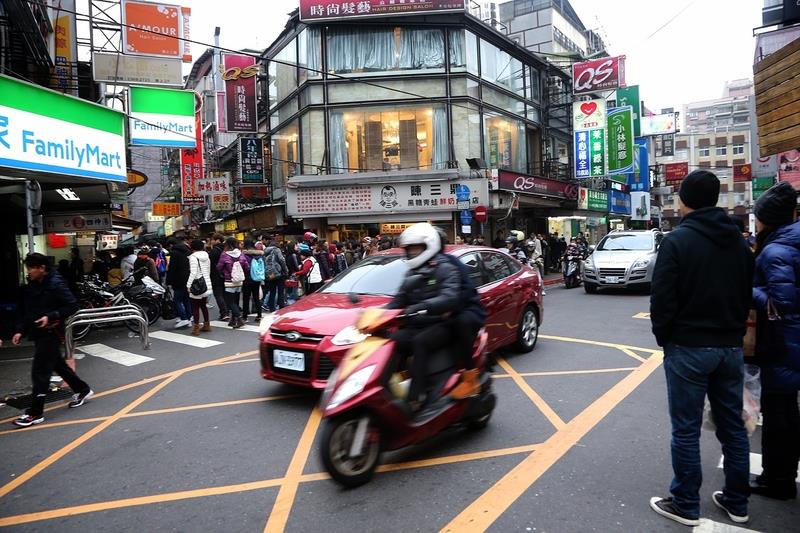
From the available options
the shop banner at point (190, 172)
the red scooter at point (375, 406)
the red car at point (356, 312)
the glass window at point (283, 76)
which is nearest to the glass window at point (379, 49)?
the glass window at point (283, 76)

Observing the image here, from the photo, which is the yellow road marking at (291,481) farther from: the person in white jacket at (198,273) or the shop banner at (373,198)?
the shop banner at (373,198)

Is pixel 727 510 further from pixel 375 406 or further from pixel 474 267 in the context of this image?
pixel 474 267

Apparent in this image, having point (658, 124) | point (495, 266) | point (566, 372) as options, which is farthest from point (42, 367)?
point (658, 124)

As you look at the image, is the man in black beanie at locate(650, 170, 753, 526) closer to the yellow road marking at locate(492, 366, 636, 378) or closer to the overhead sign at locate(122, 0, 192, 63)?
the yellow road marking at locate(492, 366, 636, 378)

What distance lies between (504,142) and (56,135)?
18819 millimetres

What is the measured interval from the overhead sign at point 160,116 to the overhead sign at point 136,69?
0.20 metres

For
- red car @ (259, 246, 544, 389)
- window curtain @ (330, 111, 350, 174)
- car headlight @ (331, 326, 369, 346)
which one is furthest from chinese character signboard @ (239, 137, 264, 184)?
car headlight @ (331, 326, 369, 346)

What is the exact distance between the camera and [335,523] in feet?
10.3

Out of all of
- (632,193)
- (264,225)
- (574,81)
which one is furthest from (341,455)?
(632,193)

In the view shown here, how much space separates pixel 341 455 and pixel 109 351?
7.15 m

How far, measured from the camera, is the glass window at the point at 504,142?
22.0 meters

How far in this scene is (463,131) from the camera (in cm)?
2069

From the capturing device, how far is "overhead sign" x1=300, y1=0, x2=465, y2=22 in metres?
19.7

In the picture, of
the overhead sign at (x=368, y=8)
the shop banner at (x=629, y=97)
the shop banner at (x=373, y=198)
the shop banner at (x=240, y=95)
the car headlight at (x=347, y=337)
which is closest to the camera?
the car headlight at (x=347, y=337)
